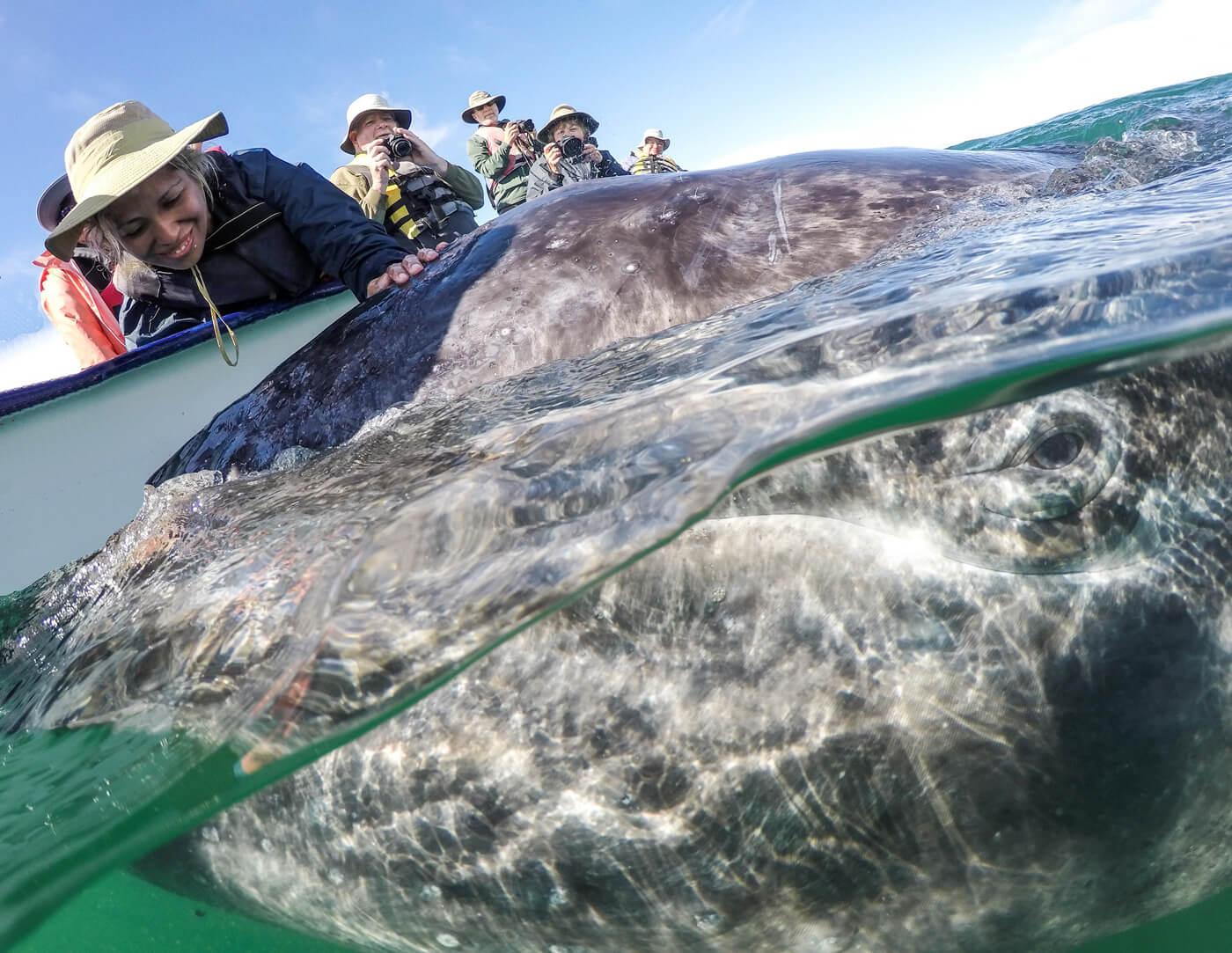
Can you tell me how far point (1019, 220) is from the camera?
10.8 ft

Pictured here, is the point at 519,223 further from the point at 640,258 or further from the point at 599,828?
the point at 599,828

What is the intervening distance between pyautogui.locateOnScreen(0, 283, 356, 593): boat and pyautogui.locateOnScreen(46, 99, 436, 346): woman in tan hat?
217 millimetres

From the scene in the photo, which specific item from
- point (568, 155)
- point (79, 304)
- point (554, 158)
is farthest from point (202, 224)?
point (568, 155)

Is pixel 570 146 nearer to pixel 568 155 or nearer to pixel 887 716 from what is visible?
pixel 568 155

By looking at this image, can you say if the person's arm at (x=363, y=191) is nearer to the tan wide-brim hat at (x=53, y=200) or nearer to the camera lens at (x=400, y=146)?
the camera lens at (x=400, y=146)

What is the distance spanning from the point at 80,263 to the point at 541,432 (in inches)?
209

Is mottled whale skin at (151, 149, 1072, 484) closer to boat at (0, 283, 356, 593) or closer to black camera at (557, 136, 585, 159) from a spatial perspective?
boat at (0, 283, 356, 593)

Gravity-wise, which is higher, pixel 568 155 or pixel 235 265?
pixel 568 155

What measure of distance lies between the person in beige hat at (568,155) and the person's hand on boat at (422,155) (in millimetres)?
2932

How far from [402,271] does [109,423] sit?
2.23m

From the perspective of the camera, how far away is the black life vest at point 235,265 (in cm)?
448

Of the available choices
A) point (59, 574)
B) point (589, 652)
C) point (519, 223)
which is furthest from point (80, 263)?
point (589, 652)

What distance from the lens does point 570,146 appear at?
12.3 m

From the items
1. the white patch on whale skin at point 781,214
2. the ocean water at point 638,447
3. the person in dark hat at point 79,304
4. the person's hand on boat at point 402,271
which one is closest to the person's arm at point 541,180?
the person in dark hat at point 79,304
